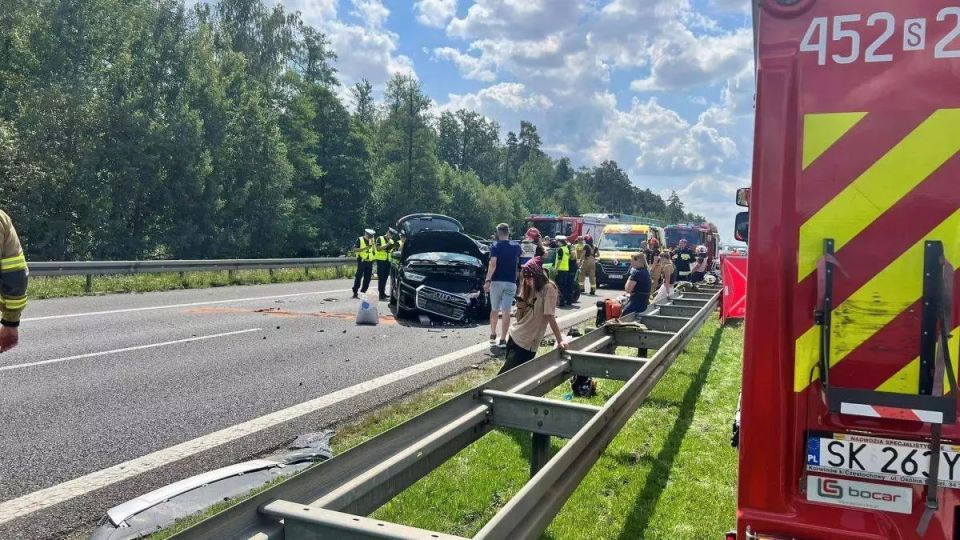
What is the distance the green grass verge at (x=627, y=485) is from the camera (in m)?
3.96

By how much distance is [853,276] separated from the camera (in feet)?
7.06

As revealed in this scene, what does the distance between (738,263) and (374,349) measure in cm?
726

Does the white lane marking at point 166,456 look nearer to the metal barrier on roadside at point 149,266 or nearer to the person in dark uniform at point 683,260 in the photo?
the metal barrier on roadside at point 149,266

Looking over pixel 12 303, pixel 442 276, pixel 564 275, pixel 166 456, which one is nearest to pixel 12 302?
pixel 12 303

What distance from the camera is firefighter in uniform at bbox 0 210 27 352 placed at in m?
3.49

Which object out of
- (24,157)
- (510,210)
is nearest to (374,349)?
(24,157)

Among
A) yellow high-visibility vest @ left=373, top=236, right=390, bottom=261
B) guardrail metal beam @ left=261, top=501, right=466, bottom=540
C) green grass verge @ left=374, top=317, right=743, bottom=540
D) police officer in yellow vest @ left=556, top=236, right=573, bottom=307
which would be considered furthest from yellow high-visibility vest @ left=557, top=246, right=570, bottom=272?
guardrail metal beam @ left=261, top=501, right=466, bottom=540

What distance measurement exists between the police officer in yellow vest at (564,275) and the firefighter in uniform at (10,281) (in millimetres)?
12628

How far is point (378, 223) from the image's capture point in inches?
2153

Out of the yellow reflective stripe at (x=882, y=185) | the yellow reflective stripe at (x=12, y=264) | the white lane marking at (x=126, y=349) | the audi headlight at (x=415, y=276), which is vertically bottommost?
the white lane marking at (x=126, y=349)

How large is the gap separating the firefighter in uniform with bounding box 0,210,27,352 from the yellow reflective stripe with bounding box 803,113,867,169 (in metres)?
3.86

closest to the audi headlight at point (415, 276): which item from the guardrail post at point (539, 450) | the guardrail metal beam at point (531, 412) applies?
the guardrail post at point (539, 450)

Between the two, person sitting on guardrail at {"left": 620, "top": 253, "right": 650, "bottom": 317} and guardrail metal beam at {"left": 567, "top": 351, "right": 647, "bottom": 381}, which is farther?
person sitting on guardrail at {"left": 620, "top": 253, "right": 650, "bottom": 317}

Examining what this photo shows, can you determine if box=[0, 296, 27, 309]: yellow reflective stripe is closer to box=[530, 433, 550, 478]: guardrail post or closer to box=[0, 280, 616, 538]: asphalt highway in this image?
box=[0, 280, 616, 538]: asphalt highway
